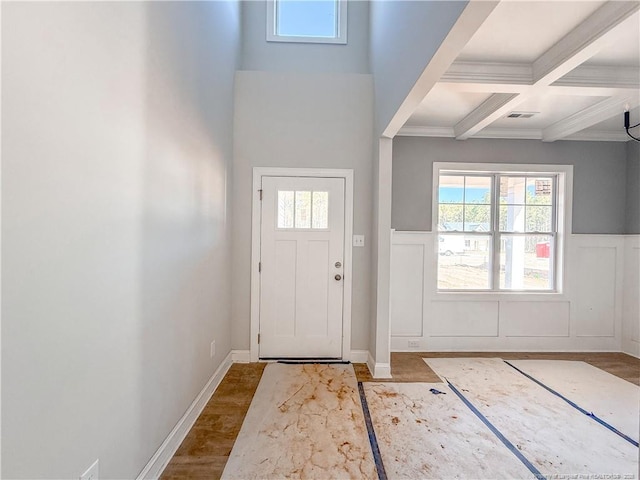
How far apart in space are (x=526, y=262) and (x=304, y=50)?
3675mm

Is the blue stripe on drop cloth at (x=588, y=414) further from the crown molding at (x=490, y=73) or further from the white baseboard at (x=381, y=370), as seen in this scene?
the crown molding at (x=490, y=73)

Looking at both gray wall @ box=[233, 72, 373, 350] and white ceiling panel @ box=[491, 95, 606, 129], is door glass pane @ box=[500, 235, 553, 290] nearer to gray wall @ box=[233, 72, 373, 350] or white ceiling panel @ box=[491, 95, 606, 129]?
white ceiling panel @ box=[491, 95, 606, 129]

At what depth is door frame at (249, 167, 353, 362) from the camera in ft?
10.4

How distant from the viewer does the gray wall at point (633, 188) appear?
11.5 feet

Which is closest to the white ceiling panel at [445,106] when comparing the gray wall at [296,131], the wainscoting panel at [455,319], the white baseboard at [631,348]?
the gray wall at [296,131]

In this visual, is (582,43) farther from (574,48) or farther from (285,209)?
(285,209)

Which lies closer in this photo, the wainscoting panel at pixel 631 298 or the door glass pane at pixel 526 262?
the wainscoting panel at pixel 631 298

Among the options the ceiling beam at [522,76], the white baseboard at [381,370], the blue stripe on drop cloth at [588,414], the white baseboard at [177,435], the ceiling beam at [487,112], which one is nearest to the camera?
the white baseboard at [177,435]

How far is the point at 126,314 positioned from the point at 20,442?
0.53 metres

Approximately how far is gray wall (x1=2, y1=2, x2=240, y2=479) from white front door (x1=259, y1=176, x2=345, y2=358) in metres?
1.15

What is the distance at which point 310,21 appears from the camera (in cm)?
360

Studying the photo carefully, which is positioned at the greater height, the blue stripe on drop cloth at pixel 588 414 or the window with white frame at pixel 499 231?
the window with white frame at pixel 499 231

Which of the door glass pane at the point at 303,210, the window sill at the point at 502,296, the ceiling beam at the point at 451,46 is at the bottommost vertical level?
A: the window sill at the point at 502,296

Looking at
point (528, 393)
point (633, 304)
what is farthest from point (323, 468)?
point (633, 304)
